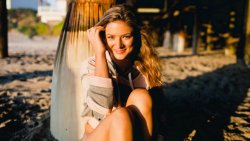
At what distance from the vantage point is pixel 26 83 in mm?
5754

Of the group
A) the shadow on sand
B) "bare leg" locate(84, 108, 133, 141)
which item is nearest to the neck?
the shadow on sand

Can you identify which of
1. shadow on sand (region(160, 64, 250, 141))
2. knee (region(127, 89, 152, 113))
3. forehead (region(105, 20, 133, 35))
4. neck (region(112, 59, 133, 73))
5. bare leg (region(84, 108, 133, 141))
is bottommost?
shadow on sand (region(160, 64, 250, 141))

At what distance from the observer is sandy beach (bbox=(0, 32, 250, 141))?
3.21m

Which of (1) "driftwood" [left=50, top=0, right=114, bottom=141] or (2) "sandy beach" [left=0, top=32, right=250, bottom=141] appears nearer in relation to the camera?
(1) "driftwood" [left=50, top=0, right=114, bottom=141]

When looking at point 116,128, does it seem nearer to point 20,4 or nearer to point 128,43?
point 128,43

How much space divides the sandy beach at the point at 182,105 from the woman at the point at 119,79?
338 millimetres

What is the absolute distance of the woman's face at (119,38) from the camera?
2.26 m

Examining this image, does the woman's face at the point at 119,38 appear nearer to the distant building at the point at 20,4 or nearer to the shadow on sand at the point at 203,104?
the shadow on sand at the point at 203,104

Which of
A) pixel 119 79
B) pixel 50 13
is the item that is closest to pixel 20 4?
pixel 50 13

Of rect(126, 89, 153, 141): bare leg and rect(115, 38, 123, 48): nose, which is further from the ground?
rect(115, 38, 123, 48): nose

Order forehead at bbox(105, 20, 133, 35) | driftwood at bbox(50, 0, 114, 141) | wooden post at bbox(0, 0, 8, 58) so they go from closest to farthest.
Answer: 1. forehead at bbox(105, 20, 133, 35)
2. driftwood at bbox(50, 0, 114, 141)
3. wooden post at bbox(0, 0, 8, 58)

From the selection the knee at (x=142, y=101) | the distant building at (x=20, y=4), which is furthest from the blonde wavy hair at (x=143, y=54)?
the distant building at (x=20, y=4)

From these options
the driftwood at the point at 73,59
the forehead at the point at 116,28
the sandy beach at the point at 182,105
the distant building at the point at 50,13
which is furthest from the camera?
the distant building at the point at 50,13

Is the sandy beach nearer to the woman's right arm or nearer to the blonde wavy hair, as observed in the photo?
the blonde wavy hair
